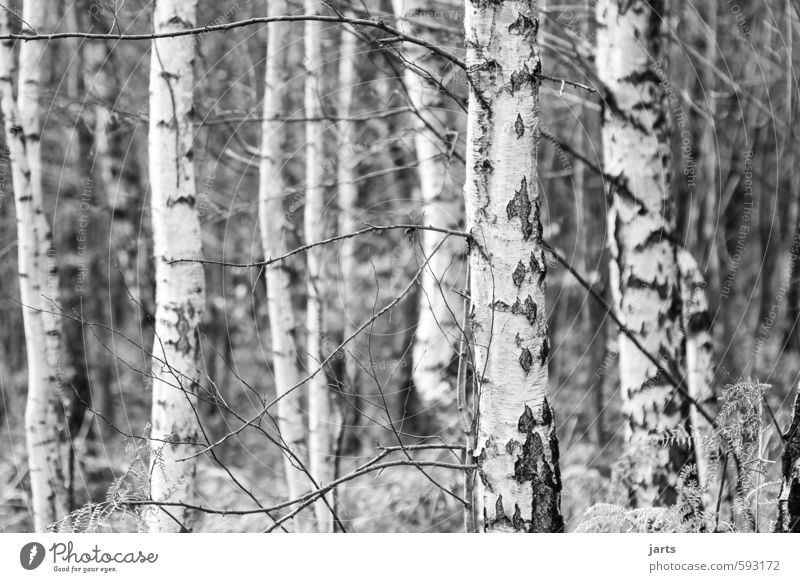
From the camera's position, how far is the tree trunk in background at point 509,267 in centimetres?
273

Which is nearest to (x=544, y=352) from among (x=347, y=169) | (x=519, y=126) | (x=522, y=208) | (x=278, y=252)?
(x=522, y=208)

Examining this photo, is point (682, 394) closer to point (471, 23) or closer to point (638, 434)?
point (638, 434)

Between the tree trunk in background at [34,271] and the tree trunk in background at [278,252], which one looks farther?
the tree trunk in background at [278,252]

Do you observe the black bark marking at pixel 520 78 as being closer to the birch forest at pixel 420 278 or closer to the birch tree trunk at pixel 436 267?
the birch forest at pixel 420 278

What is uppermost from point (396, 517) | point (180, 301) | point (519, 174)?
point (519, 174)

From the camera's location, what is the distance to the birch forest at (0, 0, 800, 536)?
278 cm

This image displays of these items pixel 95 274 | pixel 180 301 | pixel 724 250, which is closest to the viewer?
pixel 180 301

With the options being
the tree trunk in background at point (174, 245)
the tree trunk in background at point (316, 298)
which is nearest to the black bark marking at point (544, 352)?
the tree trunk in background at point (174, 245)

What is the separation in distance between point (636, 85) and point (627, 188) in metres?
0.58

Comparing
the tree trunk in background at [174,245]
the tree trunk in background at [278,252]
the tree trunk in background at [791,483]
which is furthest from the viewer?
the tree trunk in background at [278,252]

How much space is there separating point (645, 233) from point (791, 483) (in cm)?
167
